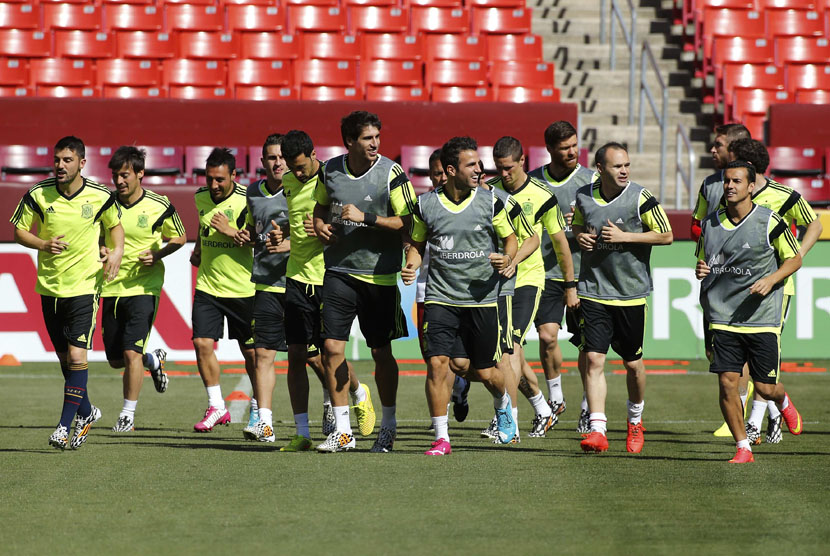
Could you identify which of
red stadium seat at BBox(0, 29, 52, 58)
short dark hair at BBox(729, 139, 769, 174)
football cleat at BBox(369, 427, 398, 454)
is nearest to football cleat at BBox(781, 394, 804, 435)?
short dark hair at BBox(729, 139, 769, 174)

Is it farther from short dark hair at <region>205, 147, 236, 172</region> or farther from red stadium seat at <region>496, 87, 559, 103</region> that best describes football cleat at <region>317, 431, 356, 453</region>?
red stadium seat at <region>496, 87, 559, 103</region>

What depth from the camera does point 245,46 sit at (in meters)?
21.1

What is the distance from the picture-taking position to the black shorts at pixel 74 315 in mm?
9305

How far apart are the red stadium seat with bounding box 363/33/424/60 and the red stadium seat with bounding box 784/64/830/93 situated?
6.04m

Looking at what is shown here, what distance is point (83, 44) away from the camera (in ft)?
67.9

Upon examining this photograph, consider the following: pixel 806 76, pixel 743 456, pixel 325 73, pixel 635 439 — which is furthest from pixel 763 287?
pixel 806 76

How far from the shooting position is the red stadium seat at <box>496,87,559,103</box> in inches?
808

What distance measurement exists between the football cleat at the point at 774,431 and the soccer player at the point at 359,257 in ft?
9.36

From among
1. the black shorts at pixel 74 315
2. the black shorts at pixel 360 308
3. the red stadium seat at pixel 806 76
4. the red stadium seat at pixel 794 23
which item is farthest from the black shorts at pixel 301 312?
the red stadium seat at pixel 794 23

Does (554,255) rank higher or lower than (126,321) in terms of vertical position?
higher

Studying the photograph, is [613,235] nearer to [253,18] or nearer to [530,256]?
[530,256]

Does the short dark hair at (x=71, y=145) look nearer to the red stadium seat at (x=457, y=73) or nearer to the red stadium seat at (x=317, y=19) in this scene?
the red stadium seat at (x=457, y=73)

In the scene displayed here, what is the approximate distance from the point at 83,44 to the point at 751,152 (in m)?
13.9

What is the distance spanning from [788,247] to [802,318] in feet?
28.8
